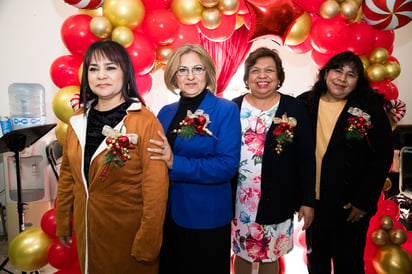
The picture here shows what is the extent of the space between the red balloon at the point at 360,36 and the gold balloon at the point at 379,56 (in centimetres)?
8

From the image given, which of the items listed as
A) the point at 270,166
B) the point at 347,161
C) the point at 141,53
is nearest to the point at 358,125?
the point at 347,161

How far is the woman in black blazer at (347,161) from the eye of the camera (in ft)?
5.79

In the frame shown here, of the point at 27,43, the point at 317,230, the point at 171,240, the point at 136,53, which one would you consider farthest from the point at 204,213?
the point at 27,43

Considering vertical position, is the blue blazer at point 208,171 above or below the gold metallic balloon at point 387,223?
above

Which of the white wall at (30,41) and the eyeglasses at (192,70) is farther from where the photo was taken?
the white wall at (30,41)

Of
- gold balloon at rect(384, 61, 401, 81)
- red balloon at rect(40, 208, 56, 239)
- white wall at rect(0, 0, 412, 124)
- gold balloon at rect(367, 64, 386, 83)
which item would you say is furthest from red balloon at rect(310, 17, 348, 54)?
white wall at rect(0, 0, 412, 124)

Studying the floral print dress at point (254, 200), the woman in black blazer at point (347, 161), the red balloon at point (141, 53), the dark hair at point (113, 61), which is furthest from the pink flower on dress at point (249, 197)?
the red balloon at point (141, 53)

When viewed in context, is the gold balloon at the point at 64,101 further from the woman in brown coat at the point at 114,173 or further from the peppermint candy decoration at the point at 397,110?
the peppermint candy decoration at the point at 397,110

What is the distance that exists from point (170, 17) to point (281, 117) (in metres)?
1.09

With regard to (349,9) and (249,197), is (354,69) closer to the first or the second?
(349,9)

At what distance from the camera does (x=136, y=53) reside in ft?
6.27

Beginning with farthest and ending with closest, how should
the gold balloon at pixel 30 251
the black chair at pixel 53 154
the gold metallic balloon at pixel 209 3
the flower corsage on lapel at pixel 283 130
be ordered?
1. the black chair at pixel 53 154
2. the gold balloon at pixel 30 251
3. the gold metallic balloon at pixel 209 3
4. the flower corsage on lapel at pixel 283 130

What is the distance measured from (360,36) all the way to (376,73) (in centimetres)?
31

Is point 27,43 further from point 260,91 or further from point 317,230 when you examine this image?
point 317,230
